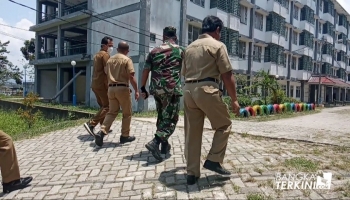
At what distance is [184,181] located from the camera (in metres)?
2.97

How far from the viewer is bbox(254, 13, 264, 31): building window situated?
21.6m

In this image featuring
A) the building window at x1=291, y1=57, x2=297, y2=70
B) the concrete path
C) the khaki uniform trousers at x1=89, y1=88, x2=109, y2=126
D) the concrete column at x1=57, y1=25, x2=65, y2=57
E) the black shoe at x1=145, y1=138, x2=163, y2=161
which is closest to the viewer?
the black shoe at x1=145, y1=138, x2=163, y2=161

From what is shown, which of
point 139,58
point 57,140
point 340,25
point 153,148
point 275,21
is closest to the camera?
point 153,148

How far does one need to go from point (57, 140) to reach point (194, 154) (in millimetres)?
3781

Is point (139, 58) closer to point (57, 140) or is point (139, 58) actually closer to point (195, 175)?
point (57, 140)

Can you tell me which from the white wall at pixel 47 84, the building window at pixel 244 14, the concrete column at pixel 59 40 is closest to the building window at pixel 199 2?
the building window at pixel 244 14

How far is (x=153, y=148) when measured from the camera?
3.52 m

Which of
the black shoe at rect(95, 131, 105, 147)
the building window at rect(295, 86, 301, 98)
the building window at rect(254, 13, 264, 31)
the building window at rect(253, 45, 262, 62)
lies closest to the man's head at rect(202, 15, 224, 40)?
the black shoe at rect(95, 131, 105, 147)

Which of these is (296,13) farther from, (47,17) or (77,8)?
(47,17)

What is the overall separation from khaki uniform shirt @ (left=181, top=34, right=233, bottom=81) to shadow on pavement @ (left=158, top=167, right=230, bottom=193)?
116cm

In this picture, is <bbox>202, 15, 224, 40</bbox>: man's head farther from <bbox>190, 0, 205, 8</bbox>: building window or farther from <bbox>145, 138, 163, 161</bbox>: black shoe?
<bbox>190, 0, 205, 8</bbox>: building window

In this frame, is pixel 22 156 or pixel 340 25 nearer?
pixel 22 156

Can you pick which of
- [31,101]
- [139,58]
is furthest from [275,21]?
[31,101]

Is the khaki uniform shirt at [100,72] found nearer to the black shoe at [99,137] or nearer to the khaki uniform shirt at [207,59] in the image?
the black shoe at [99,137]
